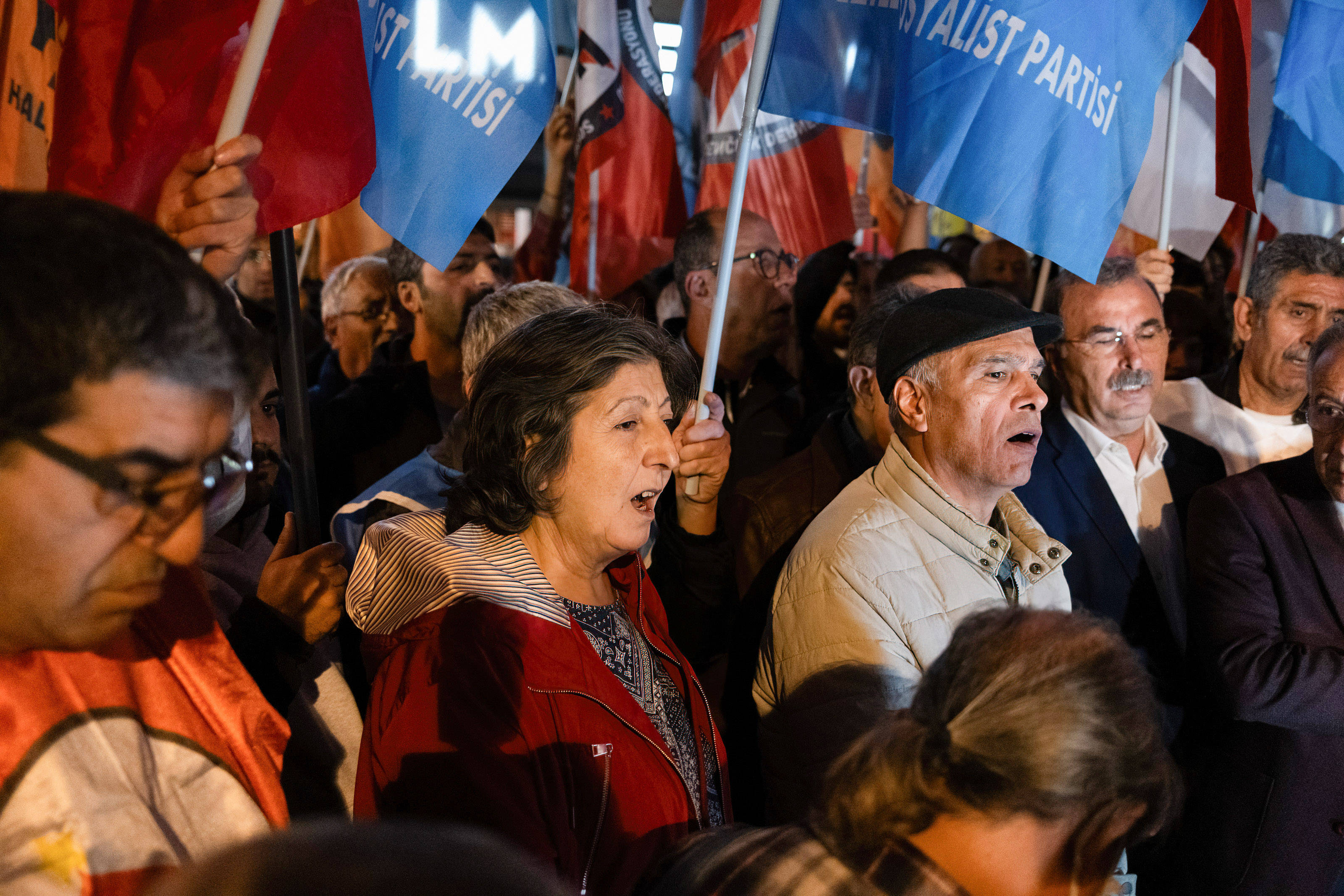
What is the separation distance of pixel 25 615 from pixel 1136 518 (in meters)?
3.12

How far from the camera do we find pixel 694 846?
1.45 metres

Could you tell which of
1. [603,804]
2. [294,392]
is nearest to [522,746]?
[603,804]

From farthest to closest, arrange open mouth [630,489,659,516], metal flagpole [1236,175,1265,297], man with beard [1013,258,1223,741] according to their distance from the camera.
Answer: metal flagpole [1236,175,1265,297] → man with beard [1013,258,1223,741] → open mouth [630,489,659,516]

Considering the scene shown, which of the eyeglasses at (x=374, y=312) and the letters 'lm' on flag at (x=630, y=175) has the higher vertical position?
the letters 'lm' on flag at (x=630, y=175)

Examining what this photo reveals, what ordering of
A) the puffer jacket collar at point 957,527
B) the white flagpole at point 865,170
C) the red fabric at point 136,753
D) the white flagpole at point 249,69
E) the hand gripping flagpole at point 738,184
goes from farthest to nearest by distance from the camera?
1. the white flagpole at point 865,170
2. the hand gripping flagpole at point 738,184
3. the puffer jacket collar at point 957,527
4. the white flagpole at point 249,69
5. the red fabric at point 136,753

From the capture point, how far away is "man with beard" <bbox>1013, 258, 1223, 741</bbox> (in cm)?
307

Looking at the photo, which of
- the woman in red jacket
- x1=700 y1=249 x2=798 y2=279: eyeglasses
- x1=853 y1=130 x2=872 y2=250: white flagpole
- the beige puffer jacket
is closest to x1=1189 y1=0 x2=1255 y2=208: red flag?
x1=700 y1=249 x2=798 y2=279: eyeglasses

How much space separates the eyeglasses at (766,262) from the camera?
14.3 ft

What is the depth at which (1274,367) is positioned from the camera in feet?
12.3

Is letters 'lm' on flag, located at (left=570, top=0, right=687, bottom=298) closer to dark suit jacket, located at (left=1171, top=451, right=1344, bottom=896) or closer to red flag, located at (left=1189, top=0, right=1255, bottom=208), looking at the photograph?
red flag, located at (left=1189, top=0, right=1255, bottom=208)

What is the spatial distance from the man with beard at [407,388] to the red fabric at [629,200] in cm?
46

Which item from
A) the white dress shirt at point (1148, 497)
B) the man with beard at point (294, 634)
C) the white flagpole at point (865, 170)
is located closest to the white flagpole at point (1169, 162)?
the white dress shirt at point (1148, 497)

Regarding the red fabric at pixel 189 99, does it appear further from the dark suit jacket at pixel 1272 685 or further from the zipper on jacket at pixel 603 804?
the dark suit jacket at pixel 1272 685

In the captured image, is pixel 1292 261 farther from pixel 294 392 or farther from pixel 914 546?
pixel 294 392
